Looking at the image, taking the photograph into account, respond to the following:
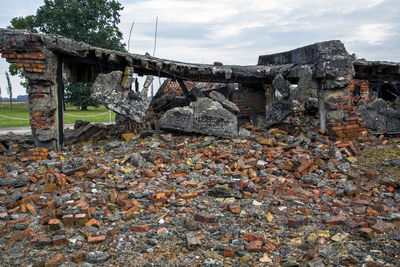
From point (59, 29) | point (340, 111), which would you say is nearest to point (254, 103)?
point (340, 111)

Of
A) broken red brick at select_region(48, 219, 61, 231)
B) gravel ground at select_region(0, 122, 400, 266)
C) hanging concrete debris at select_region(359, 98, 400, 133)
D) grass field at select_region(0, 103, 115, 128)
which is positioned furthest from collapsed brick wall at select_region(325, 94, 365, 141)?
grass field at select_region(0, 103, 115, 128)

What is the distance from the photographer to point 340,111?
850cm

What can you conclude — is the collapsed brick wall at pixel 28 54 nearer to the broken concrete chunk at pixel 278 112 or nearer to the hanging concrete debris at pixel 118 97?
the hanging concrete debris at pixel 118 97

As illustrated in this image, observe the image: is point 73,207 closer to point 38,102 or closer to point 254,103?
point 38,102

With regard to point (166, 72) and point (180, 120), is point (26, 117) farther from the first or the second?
point (180, 120)

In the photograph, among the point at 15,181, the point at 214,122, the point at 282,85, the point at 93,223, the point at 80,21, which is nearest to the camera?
the point at 93,223

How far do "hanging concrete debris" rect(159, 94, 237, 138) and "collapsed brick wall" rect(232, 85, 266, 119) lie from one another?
146 inches

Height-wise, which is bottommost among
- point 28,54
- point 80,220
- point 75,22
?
point 80,220

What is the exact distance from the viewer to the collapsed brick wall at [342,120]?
8.49 m

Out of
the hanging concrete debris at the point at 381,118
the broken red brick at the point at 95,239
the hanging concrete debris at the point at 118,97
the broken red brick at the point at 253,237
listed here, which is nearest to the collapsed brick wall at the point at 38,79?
the hanging concrete debris at the point at 118,97

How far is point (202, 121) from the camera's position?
8.24m

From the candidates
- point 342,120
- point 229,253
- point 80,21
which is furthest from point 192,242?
point 80,21

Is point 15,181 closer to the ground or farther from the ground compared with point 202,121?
closer to the ground

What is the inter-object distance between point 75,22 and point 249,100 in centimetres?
1803
